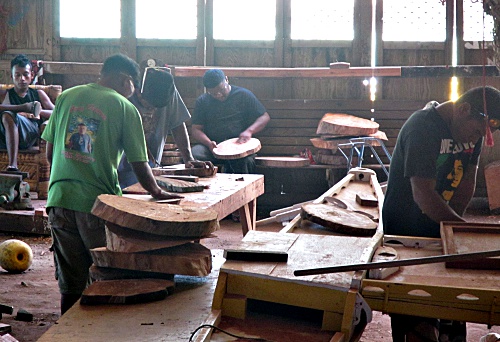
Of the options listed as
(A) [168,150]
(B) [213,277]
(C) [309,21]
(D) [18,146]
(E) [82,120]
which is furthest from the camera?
(C) [309,21]

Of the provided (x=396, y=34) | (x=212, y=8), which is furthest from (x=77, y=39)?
(x=396, y=34)

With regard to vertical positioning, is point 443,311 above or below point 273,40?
below

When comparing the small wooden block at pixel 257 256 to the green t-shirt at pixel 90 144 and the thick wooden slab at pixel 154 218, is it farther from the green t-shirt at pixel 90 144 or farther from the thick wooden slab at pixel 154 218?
the green t-shirt at pixel 90 144

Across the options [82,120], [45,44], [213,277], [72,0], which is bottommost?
[213,277]

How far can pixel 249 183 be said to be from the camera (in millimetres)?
5586

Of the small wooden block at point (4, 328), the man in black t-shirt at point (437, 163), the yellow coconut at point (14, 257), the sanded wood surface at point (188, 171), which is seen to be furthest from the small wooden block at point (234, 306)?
the yellow coconut at point (14, 257)

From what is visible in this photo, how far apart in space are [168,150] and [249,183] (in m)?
3.70

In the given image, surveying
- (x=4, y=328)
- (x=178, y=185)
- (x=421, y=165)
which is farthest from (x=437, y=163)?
(x=4, y=328)

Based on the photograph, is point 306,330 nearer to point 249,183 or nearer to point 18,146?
point 249,183

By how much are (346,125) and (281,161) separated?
95 centimetres

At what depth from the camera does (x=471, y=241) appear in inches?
116

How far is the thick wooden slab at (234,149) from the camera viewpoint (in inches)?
330

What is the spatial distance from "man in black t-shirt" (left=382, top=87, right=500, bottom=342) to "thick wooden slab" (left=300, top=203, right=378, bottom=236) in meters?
0.26

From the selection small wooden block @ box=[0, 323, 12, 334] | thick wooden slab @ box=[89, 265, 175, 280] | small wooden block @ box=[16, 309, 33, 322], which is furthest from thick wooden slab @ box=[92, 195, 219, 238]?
small wooden block @ box=[16, 309, 33, 322]
